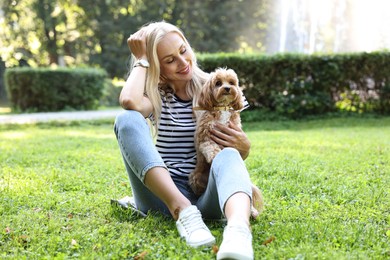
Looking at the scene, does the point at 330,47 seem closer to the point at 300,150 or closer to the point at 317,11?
the point at 317,11

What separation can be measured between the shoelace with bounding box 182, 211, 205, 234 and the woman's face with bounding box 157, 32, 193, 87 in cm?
110

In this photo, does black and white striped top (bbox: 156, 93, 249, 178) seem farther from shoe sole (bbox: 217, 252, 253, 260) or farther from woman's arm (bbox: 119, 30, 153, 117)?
shoe sole (bbox: 217, 252, 253, 260)

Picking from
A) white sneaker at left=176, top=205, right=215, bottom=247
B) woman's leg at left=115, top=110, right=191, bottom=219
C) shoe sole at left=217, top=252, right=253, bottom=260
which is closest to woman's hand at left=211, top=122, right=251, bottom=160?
woman's leg at left=115, top=110, right=191, bottom=219

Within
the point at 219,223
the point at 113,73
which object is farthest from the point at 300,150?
the point at 113,73

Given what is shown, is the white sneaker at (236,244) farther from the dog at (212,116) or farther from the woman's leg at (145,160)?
the dog at (212,116)

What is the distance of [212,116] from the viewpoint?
127 inches

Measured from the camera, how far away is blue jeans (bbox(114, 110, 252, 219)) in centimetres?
272

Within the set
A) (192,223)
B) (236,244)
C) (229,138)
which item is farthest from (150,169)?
(236,244)

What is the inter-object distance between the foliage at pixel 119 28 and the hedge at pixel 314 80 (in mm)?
19664

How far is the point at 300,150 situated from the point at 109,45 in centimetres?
2696

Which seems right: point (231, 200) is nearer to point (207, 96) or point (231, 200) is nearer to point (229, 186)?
point (229, 186)

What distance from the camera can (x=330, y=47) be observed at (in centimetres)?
2872

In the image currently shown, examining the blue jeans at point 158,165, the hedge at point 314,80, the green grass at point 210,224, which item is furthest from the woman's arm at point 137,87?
the hedge at point 314,80

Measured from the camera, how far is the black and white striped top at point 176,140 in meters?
3.31
